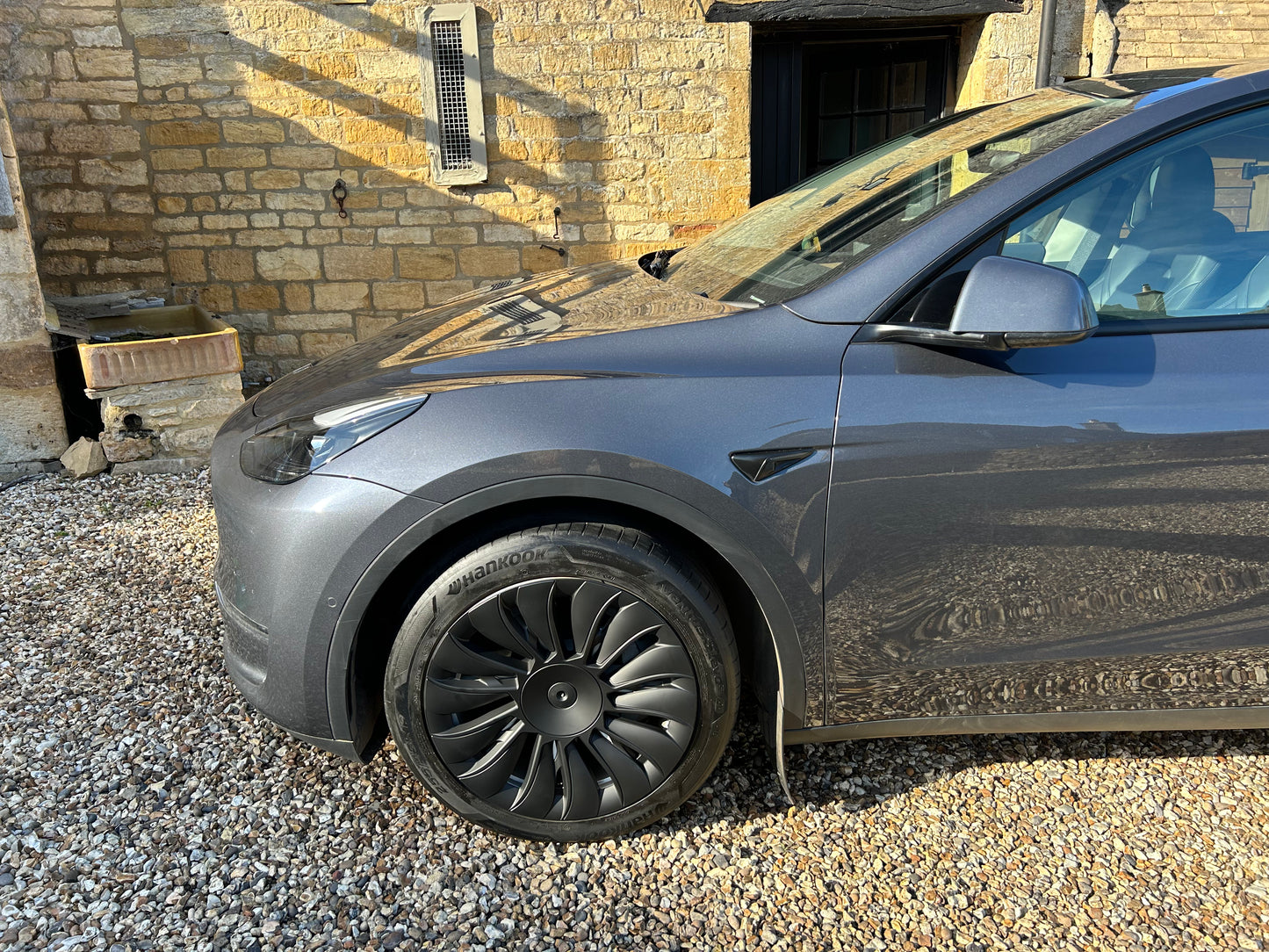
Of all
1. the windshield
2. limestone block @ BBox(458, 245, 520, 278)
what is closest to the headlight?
the windshield

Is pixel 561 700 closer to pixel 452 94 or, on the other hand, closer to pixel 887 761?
pixel 887 761

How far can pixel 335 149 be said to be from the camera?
6703 millimetres

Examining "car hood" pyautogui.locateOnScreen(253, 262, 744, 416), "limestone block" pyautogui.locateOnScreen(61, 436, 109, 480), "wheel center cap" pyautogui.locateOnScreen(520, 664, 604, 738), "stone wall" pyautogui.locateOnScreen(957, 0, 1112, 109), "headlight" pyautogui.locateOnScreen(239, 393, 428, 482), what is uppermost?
"stone wall" pyautogui.locateOnScreen(957, 0, 1112, 109)

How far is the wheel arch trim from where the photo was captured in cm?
186

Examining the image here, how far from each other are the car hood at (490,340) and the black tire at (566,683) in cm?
38

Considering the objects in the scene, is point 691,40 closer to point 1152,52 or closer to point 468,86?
point 468,86

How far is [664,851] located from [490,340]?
1289 millimetres

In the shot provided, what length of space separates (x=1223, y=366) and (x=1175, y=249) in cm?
34

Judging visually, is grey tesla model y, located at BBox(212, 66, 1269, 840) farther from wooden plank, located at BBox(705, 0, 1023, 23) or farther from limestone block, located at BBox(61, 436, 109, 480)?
wooden plank, located at BBox(705, 0, 1023, 23)

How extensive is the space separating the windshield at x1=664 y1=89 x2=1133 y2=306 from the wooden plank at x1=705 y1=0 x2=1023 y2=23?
4354 mm

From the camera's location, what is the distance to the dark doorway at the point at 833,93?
24.1 ft

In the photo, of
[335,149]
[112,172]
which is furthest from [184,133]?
[335,149]

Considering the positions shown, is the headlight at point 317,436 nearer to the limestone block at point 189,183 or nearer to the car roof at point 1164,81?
the car roof at point 1164,81

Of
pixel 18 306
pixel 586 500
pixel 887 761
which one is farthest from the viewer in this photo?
pixel 18 306
